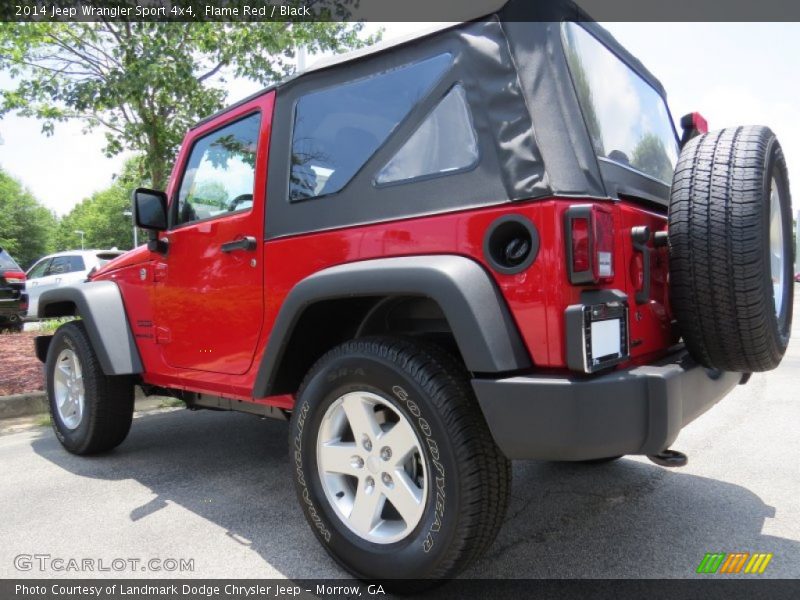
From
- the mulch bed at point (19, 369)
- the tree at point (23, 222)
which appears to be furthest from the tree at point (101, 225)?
the mulch bed at point (19, 369)

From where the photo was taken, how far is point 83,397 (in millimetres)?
4016

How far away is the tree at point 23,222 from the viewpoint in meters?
55.2

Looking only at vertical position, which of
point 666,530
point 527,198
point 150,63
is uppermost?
Result: point 150,63

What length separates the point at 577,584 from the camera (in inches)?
88.7

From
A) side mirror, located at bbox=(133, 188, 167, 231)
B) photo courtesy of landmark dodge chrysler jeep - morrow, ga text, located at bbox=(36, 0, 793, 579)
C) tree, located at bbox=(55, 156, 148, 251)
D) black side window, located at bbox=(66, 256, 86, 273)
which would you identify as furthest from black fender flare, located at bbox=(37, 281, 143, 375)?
tree, located at bbox=(55, 156, 148, 251)

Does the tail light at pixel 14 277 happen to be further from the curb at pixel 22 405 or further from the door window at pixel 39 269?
the curb at pixel 22 405

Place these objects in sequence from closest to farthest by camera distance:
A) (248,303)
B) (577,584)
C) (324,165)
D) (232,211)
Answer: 1. (577,584)
2. (324,165)
3. (248,303)
4. (232,211)

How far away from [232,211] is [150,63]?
365 centimetres

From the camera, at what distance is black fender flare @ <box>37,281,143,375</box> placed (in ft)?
12.1

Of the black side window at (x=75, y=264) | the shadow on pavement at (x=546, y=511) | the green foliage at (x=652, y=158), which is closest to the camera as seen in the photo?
the shadow on pavement at (x=546, y=511)

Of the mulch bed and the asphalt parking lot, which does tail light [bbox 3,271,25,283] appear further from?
the asphalt parking lot

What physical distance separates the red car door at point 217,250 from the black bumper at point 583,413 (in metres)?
1.34

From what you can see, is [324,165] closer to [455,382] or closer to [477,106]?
[477,106]

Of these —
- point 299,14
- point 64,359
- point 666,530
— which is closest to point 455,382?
point 666,530
